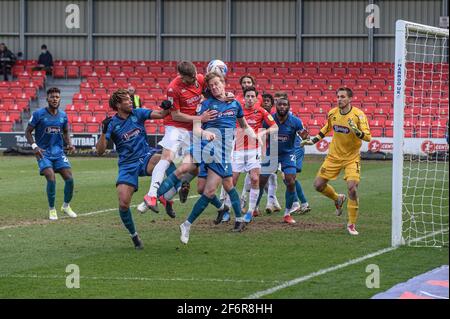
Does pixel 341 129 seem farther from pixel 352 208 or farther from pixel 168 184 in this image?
pixel 168 184

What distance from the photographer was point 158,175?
511 inches

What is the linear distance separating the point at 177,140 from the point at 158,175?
0.64 m

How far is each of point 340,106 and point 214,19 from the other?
27782 mm

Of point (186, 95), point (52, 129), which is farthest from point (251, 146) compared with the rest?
point (52, 129)

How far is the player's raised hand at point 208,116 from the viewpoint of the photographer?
498 inches

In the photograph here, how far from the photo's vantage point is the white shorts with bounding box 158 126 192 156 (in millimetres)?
13289

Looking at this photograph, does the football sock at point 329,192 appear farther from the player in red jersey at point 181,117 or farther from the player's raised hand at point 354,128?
the player in red jersey at point 181,117

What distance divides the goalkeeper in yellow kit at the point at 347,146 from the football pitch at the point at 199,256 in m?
0.60

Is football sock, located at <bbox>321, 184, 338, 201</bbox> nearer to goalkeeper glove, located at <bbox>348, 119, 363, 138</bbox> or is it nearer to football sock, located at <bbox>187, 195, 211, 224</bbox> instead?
goalkeeper glove, located at <bbox>348, 119, 363, 138</bbox>

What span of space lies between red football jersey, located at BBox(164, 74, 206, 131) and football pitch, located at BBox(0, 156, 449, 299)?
1.76 metres

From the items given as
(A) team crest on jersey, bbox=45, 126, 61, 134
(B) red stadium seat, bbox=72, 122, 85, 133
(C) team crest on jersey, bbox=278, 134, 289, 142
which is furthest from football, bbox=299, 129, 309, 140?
(B) red stadium seat, bbox=72, 122, 85, 133

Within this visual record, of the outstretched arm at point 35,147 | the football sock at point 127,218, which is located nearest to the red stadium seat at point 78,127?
the outstretched arm at point 35,147

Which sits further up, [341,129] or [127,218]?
[341,129]
